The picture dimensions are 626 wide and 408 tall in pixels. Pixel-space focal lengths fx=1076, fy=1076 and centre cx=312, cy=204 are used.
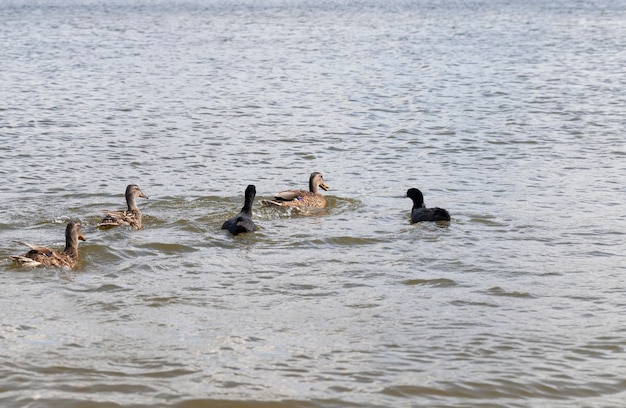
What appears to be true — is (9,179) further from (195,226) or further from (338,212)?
(338,212)

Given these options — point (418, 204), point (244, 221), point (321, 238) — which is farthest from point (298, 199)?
point (418, 204)

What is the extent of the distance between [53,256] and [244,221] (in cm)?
246

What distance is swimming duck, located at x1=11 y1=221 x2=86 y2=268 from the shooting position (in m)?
11.3

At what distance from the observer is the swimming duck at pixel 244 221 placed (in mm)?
12773

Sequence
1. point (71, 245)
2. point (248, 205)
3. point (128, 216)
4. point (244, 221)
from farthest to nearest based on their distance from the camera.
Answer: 1. point (248, 205)
2. point (128, 216)
3. point (244, 221)
4. point (71, 245)

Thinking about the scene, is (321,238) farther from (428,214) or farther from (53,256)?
(53,256)

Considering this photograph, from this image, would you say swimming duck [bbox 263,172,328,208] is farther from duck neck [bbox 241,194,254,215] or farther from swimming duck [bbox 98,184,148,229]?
swimming duck [bbox 98,184,148,229]

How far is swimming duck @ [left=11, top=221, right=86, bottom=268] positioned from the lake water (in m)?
0.11

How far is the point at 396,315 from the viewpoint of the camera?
9898 mm

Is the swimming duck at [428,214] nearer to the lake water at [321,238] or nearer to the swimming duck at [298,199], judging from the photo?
the lake water at [321,238]

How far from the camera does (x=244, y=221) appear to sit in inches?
506

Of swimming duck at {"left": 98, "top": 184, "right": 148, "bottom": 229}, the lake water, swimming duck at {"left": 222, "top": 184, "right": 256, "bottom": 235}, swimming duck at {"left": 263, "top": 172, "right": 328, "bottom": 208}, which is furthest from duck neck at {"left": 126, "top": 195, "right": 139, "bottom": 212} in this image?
swimming duck at {"left": 263, "top": 172, "right": 328, "bottom": 208}

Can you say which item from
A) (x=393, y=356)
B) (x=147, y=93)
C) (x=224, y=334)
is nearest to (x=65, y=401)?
(x=224, y=334)

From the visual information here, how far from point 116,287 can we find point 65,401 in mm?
2880
